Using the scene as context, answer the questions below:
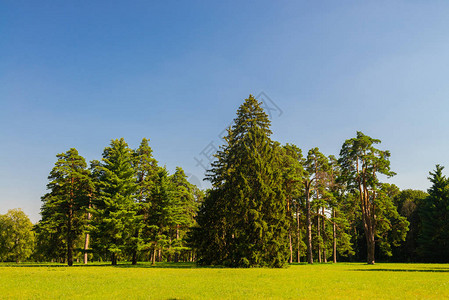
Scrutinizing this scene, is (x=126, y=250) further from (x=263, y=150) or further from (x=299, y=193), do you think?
(x=299, y=193)

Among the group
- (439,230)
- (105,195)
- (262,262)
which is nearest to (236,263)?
(262,262)

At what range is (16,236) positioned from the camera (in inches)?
2884

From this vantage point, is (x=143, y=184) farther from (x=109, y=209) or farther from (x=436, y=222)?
(x=436, y=222)

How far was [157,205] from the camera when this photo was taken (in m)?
43.4

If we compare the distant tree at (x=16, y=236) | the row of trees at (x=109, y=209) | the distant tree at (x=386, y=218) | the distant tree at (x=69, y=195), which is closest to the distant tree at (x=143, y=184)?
the row of trees at (x=109, y=209)

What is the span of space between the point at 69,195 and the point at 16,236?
1860 inches

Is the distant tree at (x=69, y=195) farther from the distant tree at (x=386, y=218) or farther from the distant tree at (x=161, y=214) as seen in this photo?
the distant tree at (x=386, y=218)

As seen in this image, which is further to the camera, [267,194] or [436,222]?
[436,222]

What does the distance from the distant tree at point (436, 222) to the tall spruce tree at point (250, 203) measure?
119ft

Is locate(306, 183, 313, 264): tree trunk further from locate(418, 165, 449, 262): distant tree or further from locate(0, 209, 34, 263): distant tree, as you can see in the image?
locate(0, 209, 34, 263): distant tree

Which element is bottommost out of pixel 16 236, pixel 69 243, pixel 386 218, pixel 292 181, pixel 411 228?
pixel 16 236

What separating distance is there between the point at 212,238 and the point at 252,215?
716cm

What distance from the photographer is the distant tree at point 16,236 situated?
71.6 meters

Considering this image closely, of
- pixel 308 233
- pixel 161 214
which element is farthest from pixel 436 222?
pixel 161 214
